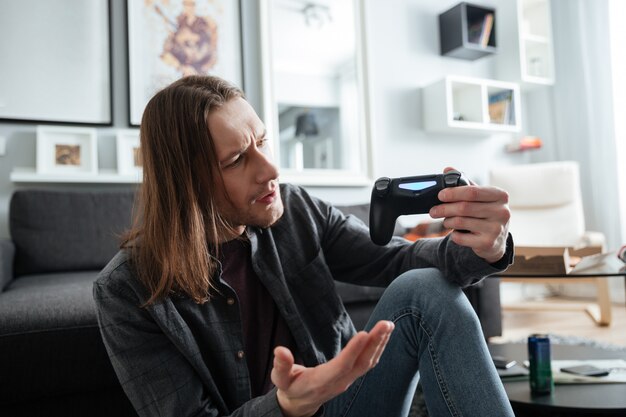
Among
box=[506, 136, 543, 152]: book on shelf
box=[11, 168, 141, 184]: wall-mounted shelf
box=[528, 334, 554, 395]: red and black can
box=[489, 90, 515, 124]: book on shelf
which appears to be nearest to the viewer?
box=[528, 334, 554, 395]: red and black can

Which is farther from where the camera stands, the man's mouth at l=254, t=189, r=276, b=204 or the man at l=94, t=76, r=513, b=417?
the man's mouth at l=254, t=189, r=276, b=204

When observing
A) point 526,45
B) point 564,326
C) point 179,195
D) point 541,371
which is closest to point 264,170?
point 179,195

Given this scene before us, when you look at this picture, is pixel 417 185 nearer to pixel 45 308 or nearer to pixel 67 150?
pixel 45 308

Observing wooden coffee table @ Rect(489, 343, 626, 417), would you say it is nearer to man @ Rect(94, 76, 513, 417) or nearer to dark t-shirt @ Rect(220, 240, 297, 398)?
man @ Rect(94, 76, 513, 417)

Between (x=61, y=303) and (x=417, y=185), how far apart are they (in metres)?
0.94

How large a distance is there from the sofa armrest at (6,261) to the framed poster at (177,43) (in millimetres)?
731

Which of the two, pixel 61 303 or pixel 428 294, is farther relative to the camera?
pixel 61 303

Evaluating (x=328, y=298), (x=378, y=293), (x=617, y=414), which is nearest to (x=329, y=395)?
(x=328, y=298)

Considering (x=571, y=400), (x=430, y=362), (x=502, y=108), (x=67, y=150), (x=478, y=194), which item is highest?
(x=502, y=108)

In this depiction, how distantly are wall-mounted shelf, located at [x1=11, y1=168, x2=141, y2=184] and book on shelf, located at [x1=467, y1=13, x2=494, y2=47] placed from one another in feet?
6.98

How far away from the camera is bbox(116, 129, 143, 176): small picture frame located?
2096mm

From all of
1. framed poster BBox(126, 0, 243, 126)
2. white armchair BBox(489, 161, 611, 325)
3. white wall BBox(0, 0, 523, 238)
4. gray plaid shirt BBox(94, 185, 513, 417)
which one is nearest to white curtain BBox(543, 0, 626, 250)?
white armchair BBox(489, 161, 611, 325)

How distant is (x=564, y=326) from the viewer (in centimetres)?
244

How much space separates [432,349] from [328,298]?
24 centimetres
